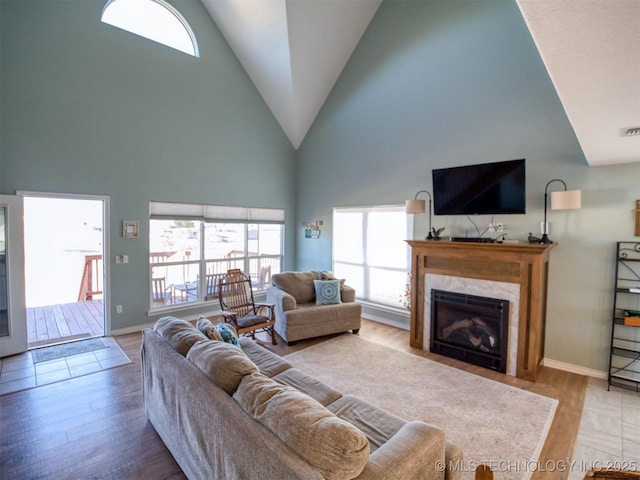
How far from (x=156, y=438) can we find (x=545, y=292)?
436 centimetres

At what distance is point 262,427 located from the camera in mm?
1462

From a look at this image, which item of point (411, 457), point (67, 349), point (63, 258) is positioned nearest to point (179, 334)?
point (411, 457)

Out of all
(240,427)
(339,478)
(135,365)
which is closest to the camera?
(339,478)

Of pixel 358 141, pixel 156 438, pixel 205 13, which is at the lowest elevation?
pixel 156 438

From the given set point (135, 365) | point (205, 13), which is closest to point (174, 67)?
point (205, 13)

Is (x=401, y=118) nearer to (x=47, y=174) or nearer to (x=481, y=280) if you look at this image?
(x=481, y=280)

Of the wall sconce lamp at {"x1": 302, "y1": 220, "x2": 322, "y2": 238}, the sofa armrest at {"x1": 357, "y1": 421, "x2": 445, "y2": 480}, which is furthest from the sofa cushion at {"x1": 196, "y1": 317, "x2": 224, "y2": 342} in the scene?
the wall sconce lamp at {"x1": 302, "y1": 220, "x2": 322, "y2": 238}

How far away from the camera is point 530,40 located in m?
3.84

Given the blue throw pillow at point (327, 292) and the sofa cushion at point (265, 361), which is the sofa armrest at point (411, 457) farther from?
the blue throw pillow at point (327, 292)

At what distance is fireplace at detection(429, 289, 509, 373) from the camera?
3.78m

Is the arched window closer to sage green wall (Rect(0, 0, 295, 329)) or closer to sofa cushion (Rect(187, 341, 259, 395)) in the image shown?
sage green wall (Rect(0, 0, 295, 329))

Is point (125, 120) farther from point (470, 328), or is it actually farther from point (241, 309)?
point (470, 328)

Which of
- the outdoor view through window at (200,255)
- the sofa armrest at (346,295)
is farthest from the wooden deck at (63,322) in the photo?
the sofa armrest at (346,295)

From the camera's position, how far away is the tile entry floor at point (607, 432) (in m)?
2.31
